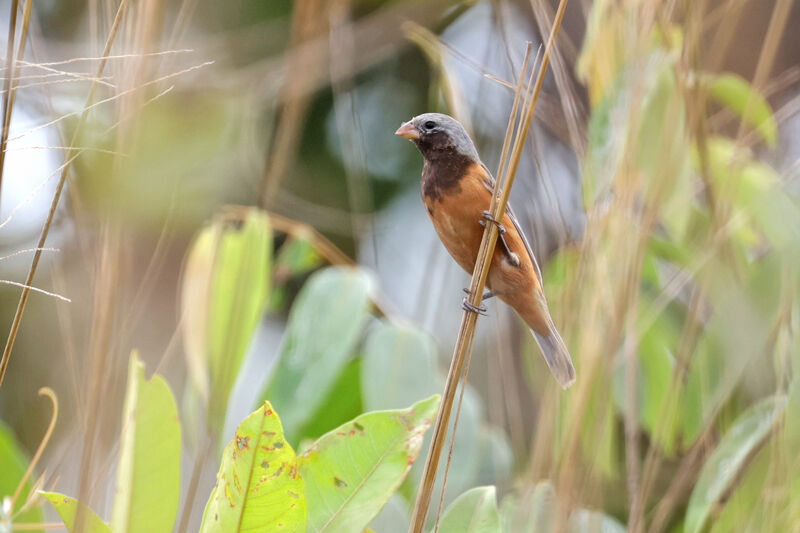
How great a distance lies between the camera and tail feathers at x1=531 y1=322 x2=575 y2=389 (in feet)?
5.64

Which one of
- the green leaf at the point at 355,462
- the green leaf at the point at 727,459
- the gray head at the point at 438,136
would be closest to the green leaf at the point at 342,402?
the gray head at the point at 438,136

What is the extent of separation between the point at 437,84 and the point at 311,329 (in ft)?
2.50

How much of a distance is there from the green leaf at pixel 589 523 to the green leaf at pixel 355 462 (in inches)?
9.7

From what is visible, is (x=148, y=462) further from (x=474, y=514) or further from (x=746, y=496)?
(x=746, y=496)

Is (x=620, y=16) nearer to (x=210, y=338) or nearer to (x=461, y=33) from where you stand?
(x=210, y=338)

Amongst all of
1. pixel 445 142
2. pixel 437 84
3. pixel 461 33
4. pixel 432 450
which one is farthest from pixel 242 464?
pixel 461 33

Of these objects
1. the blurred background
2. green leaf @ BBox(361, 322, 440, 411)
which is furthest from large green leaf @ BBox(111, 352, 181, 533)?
green leaf @ BBox(361, 322, 440, 411)

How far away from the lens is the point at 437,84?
2312mm

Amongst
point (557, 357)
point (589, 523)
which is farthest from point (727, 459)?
point (589, 523)

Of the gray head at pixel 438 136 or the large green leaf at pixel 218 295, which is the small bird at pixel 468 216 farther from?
the large green leaf at pixel 218 295

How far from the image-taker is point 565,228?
1.71m

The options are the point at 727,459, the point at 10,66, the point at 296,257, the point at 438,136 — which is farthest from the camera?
the point at 296,257

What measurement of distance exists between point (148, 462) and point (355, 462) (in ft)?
1.01

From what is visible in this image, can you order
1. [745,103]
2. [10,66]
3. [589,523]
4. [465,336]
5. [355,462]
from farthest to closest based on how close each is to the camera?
[745,103], [589,523], [355,462], [465,336], [10,66]
